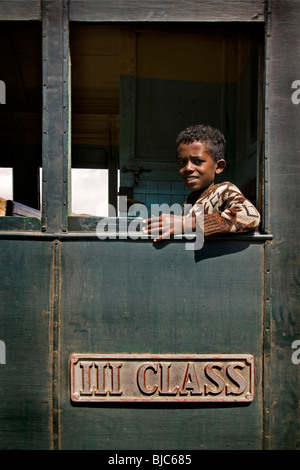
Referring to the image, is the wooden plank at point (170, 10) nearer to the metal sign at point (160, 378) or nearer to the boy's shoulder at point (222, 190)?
the boy's shoulder at point (222, 190)

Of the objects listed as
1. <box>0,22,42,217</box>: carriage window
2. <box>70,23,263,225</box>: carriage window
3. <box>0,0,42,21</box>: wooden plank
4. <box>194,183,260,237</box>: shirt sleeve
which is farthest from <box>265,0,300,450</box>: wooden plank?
<box>0,22,42,217</box>: carriage window

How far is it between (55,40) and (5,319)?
1.35m

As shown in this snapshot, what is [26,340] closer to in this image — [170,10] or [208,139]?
[208,139]

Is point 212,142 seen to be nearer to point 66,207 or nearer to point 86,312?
point 66,207

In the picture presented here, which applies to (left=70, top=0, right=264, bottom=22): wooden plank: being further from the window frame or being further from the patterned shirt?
the patterned shirt

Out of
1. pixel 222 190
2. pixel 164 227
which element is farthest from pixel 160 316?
pixel 222 190

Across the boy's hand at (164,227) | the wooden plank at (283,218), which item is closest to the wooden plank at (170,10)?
the wooden plank at (283,218)

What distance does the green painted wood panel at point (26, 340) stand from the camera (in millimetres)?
1799

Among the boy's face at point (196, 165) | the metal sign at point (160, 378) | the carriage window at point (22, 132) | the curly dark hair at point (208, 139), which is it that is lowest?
the metal sign at point (160, 378)

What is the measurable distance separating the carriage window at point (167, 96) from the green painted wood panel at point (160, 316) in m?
1.02

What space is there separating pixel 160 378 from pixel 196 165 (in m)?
1.05

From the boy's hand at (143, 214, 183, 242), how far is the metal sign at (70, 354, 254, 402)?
0.56m

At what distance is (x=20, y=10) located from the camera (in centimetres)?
182

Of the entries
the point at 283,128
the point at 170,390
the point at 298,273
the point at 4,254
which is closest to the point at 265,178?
the point at 283,128
